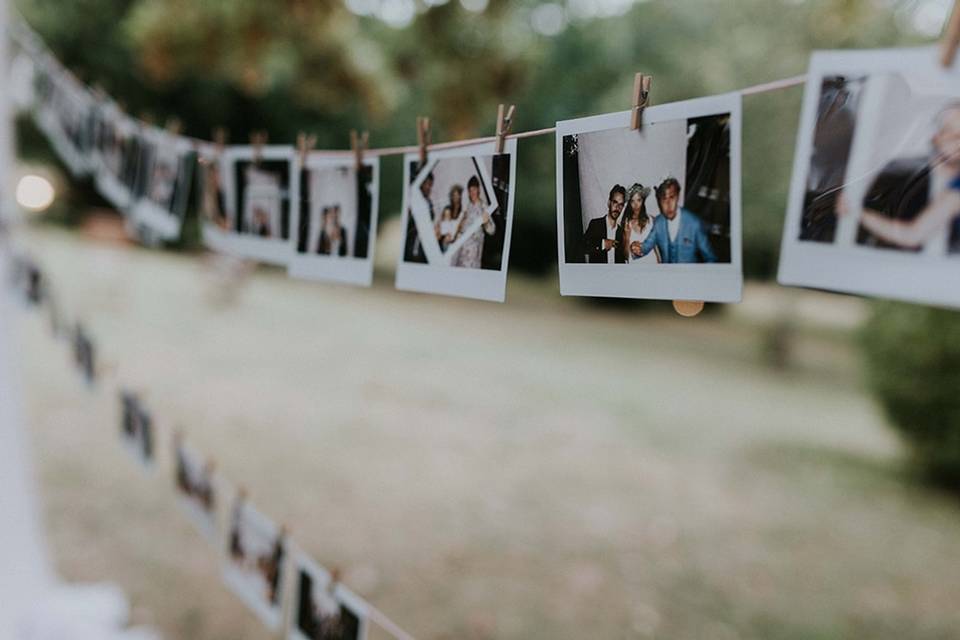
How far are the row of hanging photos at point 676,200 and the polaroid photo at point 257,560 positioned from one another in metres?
0.63

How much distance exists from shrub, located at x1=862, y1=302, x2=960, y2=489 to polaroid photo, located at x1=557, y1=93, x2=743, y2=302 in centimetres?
453

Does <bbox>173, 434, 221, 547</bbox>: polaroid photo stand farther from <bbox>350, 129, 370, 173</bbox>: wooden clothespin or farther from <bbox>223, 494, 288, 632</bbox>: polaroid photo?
<bbox>350, 129, 370, 173</bbox>: wooden clothespin

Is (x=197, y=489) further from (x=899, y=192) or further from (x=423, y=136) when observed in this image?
(x=899, y=192)

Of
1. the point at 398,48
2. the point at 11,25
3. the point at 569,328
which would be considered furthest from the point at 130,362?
the point at 569,328

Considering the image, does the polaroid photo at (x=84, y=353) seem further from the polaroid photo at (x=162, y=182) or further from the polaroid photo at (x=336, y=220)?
the polaroid photo at (x=336, y=220)

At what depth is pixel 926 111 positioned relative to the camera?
0.66 metres

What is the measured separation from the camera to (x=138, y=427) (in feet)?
6.56

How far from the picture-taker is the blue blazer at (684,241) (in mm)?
803

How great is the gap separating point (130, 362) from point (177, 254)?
749cm

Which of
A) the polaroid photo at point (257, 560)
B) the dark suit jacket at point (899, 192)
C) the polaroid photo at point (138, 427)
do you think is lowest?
the polaroid photo at point (257, 560)

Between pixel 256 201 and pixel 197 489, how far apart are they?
0.86 meters

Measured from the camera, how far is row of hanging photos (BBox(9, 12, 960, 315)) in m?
0.67

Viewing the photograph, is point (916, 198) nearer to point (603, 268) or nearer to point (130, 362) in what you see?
point (603, 268)

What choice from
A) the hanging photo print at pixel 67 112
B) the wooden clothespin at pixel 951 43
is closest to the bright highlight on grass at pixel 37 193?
the hanging photo print at pixel 67 112
